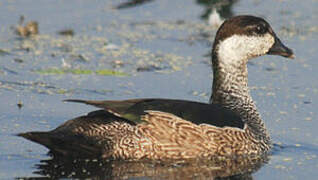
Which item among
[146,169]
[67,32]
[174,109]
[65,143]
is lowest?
[146,169]

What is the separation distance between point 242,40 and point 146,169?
2.18 metres

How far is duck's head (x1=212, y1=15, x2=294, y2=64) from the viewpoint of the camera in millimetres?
10016

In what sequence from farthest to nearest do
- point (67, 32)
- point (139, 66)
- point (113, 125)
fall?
point (67, 32), point (139, 66), point (113, 125)

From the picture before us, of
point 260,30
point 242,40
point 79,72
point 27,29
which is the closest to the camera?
point 242,40

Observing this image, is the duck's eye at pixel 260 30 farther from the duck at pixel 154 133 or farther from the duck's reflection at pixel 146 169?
the duck's reflection at pixel 146 169

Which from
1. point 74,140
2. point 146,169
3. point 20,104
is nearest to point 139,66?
point 20,104

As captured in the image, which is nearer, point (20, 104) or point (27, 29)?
point (20, 104)

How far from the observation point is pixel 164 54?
1380 cm

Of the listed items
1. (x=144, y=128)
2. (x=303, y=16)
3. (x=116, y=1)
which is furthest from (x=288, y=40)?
(x=144, y=128)

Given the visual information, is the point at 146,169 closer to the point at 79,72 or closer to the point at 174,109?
the point at 174,109

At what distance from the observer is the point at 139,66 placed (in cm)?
1316

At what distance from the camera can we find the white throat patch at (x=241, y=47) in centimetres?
1003

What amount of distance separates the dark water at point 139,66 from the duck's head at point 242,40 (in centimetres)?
96

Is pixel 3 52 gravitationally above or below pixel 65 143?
above
